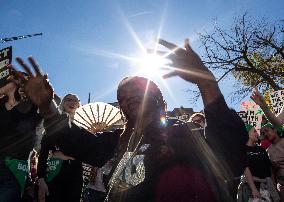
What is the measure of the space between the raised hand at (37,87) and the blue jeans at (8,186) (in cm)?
126

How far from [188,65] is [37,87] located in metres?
1.08

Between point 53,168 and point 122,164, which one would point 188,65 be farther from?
point 53,168

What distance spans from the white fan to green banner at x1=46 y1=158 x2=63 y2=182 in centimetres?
169

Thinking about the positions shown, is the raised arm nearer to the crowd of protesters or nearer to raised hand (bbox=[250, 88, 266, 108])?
the crowd of protesters

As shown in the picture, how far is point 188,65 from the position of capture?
7.47ft

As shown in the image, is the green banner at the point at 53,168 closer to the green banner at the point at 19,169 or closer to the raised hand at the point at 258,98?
the green banner at the point at 19,169

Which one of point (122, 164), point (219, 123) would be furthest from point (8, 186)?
point (219, 123)

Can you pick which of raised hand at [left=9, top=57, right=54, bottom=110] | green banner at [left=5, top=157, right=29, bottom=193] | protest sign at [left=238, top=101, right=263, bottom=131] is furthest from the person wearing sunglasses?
protest sign at [left=238, top=101, right=263, bottom=131]

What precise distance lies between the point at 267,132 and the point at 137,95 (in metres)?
5.43

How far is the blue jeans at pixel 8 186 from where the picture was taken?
11.9 ft

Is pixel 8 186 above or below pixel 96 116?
below

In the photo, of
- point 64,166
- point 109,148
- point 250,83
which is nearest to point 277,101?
point 64,166

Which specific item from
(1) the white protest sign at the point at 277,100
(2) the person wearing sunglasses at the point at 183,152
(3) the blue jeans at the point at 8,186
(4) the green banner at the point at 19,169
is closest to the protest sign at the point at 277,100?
(1) the white protest sign at the point at 277,100

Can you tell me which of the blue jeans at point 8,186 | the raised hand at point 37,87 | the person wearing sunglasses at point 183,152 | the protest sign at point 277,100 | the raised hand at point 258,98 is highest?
the protest sign at point 277,100
